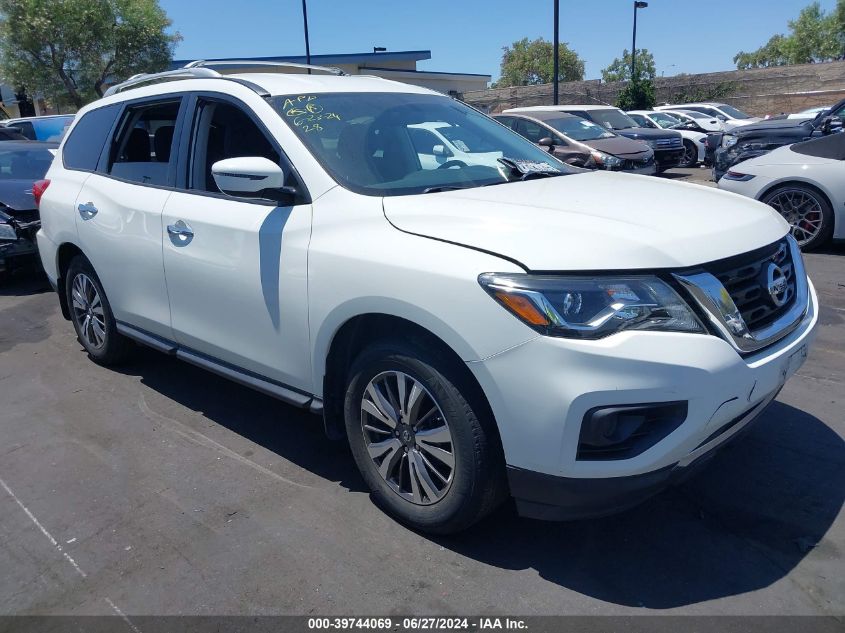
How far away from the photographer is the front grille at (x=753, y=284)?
2688mm

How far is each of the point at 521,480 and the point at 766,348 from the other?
1055mm

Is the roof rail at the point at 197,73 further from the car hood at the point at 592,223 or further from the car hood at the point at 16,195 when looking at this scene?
the car hood at the point at 16,195

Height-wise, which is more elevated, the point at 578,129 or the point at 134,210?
the point at 578,129

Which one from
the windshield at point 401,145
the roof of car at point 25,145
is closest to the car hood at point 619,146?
the roof of car at point 25,145

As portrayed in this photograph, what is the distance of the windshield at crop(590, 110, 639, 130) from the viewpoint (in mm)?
17352

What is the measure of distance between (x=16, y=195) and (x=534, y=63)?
284ft

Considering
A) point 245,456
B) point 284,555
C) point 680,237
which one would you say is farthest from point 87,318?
point 680,237

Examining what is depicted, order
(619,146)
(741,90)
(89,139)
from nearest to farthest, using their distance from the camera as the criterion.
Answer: (89,139)
(619,146)
(741,90)

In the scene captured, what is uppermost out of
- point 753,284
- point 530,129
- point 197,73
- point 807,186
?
point 197,73

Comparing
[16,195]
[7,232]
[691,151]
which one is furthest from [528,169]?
[691,151]

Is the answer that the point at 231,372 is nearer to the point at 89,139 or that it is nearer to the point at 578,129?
the point at 89,139

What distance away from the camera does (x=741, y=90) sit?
3488 centimetres

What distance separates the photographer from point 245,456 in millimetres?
3895

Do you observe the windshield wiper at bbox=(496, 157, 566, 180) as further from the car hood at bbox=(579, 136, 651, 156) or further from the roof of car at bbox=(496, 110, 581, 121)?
the roof of car at bbox=(496, 110, 581, 121)
